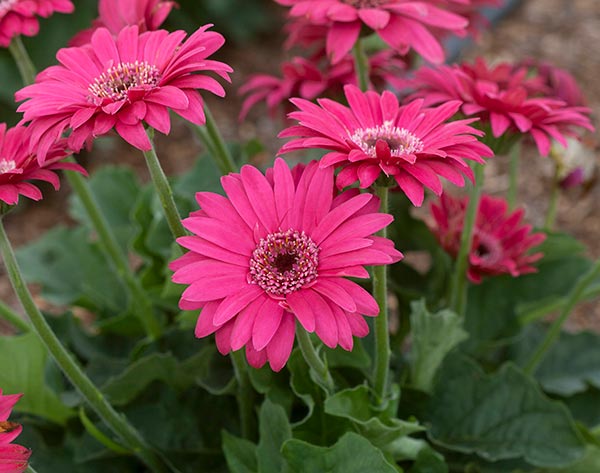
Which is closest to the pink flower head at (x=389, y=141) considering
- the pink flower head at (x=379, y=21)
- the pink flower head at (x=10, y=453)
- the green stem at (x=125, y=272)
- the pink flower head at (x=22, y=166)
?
the pink flower head at (x=379, y=21)

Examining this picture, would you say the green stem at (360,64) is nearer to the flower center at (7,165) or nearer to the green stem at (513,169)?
the green stem at (513,169)

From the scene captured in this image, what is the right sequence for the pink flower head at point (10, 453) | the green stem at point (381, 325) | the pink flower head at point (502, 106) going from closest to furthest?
the pink flower head at point (10, 453), the green stem at point (381, 325), the pink flower head at point (502, 106)

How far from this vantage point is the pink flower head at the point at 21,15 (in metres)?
0.87

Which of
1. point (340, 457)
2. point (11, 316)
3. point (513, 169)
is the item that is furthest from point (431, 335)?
point (11, 316)

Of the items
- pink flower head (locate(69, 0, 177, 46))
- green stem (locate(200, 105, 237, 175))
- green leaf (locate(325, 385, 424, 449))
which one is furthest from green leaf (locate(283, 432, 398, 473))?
pink flower head (locate(69, 0, 177, 46))

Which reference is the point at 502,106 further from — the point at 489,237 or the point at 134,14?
the point at 134,14

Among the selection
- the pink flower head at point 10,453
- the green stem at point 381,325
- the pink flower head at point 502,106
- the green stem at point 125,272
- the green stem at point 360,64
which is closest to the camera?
the pink flower head at point 10,453

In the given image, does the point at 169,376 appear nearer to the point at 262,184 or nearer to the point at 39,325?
the point at 39,325

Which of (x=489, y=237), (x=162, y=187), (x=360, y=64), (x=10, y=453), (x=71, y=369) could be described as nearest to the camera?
(x=10, y=453)

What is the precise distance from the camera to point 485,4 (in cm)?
125

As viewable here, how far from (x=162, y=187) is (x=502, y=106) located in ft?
1.25

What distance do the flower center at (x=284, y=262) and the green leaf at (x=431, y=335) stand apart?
29 centimetres

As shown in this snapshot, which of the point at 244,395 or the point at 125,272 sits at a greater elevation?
the point at 125,272

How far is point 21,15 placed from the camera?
889 mm
